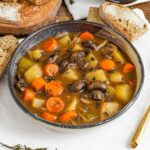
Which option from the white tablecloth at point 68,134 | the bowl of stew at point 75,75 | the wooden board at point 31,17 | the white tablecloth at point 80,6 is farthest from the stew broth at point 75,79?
the white tablecloth at point 80,6

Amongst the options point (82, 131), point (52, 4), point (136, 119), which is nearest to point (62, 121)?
point (82, 131)

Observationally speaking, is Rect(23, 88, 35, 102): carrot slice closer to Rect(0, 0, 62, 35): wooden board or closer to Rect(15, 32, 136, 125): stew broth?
Rect(15, 32, 136, 125): stew broth

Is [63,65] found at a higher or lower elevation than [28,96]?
higher

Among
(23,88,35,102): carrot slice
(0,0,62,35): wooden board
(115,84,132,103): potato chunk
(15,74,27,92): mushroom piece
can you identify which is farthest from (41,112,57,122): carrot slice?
(0,0,62,35): wooden board

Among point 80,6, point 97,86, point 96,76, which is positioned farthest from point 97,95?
point 80,6

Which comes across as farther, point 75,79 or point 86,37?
point 86,37

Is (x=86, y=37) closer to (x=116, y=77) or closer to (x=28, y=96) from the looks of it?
(x=116, y=77)

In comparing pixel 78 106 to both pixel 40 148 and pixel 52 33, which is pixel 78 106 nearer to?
pixel 40 148
